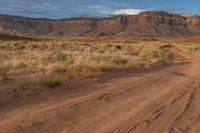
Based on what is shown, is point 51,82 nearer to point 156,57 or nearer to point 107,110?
point 107,110

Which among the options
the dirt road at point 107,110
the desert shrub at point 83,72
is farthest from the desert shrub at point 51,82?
the desert shrub at point 83,72

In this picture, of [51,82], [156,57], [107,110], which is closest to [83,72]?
[51,82]

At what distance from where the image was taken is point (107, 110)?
9195 millimetres

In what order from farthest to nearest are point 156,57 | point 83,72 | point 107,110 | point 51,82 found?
point 156,57 → point 83,72 → point 51,82 → point 107,110

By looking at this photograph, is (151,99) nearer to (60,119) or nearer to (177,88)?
(177,88)

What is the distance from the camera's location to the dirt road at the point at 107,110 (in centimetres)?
752

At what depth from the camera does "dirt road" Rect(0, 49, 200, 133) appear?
7.52 meters

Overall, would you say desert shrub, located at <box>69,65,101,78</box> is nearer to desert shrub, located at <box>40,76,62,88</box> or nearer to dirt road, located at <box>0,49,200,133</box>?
dirt road, located at <box>0,49,200,133</box>

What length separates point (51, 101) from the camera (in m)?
9.96

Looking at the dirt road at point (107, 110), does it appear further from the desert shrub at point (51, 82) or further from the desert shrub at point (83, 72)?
the desert shrub at point (83, 72)

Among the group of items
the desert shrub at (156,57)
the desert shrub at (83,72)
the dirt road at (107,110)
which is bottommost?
the desert shrub at (156,57)

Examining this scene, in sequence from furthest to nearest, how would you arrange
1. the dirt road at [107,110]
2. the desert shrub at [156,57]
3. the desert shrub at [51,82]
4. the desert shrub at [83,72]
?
the desert shrub at [156,57]
the desert shrub at [83,72]
the desert shrub at [51,82]
the dirt road at [107,110]

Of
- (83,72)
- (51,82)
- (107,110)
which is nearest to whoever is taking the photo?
(107,110)

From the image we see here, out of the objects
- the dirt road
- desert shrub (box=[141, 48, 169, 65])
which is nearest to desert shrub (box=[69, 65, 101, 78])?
the dirt road
